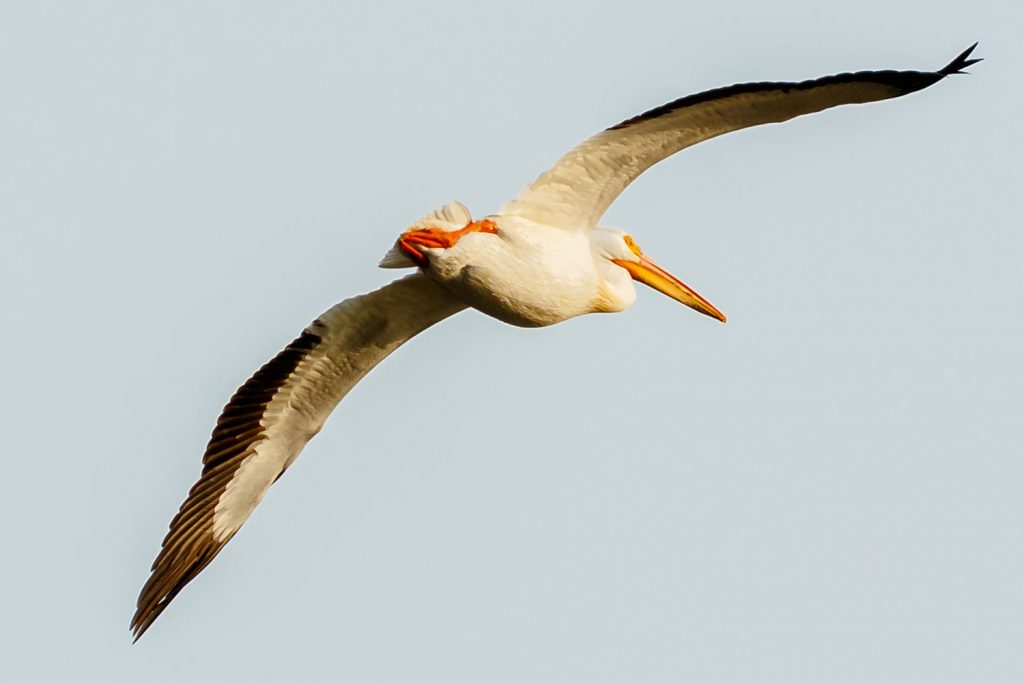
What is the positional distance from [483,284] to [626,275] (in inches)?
45.3

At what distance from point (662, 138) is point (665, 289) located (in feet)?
5.52

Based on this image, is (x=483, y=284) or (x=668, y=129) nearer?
(x=668, y=129)

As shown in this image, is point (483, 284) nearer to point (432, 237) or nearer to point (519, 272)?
point (519, 272)

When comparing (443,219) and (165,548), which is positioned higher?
(443,219)

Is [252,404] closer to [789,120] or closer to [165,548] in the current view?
[165,548]

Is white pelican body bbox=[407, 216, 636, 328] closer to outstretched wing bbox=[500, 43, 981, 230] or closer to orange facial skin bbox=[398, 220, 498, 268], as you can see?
orange facial skin bbox=[398, 220, 498, 268]

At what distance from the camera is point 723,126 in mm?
10430

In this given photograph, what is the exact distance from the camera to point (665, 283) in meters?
11.9

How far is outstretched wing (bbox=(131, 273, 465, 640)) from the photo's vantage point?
11578 millimetres

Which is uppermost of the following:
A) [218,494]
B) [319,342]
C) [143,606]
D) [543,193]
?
[543,193]

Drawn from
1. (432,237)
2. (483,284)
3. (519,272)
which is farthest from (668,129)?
(432,237)

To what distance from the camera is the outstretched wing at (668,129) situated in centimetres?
995

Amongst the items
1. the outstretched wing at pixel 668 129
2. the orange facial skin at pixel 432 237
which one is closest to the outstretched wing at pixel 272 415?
the orange facial skin at pixel 432 237

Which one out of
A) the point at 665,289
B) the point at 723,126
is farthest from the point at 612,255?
the point at 723,126
